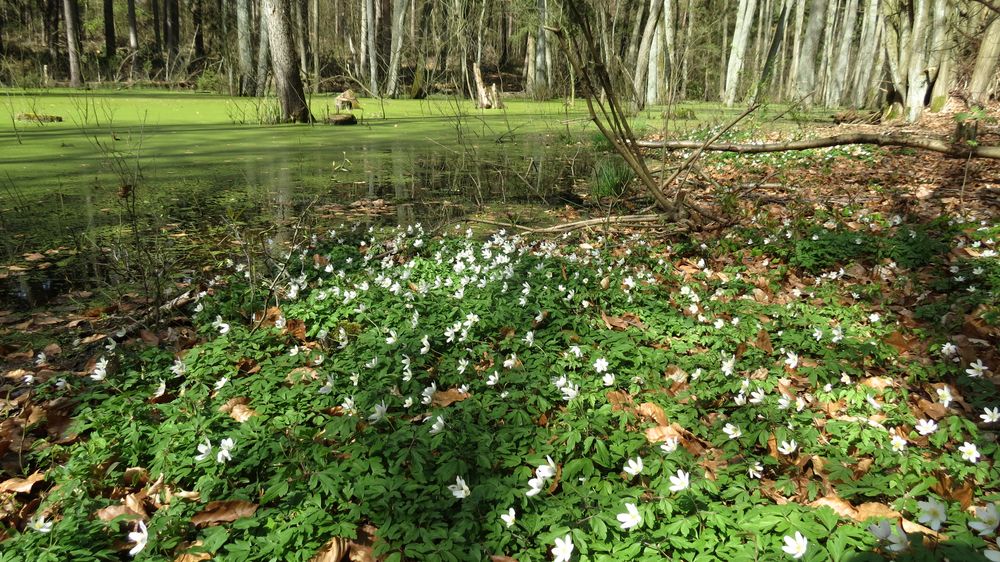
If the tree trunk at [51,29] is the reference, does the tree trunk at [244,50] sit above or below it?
below

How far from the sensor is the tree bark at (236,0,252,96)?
15875 mm

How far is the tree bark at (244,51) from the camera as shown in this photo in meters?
15.9

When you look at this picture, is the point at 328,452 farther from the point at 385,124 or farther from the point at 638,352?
the point at 385,124

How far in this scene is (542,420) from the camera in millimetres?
2305

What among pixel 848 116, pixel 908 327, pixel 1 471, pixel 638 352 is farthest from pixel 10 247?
pixel 848 116

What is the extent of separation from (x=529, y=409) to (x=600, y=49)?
3803 millimetres

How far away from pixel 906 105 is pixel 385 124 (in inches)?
424

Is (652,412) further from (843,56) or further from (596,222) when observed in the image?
(843,56)

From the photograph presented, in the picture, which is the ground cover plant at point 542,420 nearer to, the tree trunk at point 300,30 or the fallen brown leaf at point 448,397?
the fallen brown leaf at point 448,397

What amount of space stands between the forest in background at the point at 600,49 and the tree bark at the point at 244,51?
4 centimetres

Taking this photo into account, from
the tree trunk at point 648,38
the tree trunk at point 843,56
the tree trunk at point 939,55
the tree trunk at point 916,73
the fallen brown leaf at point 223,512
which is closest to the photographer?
the fallen brown leaf at point 223,512

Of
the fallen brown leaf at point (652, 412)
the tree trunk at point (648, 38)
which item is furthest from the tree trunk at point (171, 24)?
the fallen brown leaf at point (652, 412)

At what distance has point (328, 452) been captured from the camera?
2.03 meters

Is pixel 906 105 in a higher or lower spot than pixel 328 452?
higher
